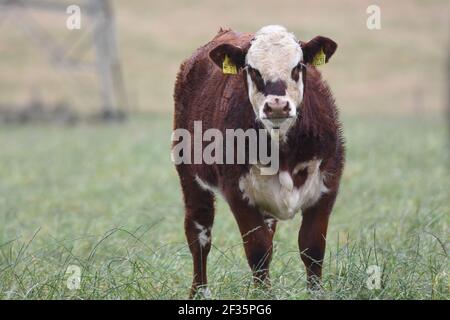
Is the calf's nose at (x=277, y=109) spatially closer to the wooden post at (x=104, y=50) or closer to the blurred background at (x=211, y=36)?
the wooden post at (x=104, y=50)

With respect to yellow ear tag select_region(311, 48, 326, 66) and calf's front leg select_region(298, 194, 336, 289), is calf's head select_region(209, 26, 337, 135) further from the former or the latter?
calf's front leg select_region(298, 194, 336, 289)

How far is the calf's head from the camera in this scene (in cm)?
527

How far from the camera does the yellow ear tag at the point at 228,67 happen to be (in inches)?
226

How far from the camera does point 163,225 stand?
9.27 m

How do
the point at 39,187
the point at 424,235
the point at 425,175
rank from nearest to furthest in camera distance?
1. the point at 424,235
2. the point at 425,175
3. the point at 39,187

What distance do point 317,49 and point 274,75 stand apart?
45 cm

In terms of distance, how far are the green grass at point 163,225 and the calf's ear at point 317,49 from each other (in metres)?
1.17

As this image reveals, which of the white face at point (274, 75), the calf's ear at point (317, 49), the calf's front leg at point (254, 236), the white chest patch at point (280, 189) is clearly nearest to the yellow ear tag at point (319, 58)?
the calf's ear at point (317, 49)

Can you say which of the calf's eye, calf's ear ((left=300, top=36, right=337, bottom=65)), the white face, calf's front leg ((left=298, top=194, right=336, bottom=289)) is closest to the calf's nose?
the white face

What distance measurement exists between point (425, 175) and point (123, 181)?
15.4 feet

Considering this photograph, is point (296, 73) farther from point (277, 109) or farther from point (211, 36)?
point (211, 36)

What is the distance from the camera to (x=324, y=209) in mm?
5805
